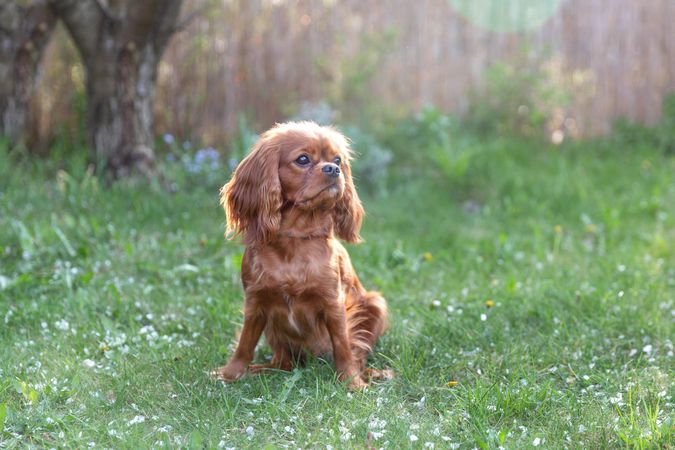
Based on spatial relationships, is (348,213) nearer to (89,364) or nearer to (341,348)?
(341,348)

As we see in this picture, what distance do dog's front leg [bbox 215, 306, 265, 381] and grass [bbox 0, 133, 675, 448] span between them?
0.10m

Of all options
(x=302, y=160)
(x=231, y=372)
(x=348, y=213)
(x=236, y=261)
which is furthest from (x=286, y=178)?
(x=236, y=261)

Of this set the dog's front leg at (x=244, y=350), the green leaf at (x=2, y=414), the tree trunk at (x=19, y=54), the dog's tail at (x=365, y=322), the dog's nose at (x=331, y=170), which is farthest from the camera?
the tree trunk at (x=19, y=54)

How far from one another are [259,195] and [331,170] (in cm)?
34

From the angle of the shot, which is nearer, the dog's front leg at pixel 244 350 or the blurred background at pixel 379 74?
the dog's front leg at pixel 244 350

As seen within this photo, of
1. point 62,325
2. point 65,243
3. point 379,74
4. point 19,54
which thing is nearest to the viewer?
point 62,325

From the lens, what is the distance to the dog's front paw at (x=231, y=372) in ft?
11.7

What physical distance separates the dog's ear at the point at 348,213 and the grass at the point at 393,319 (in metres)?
0.58

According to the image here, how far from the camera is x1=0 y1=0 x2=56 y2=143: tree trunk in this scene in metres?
6.74

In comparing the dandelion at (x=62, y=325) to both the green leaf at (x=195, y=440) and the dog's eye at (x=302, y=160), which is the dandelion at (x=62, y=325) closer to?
the green leaf at (x=195, y=440)

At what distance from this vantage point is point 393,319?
4242 mm

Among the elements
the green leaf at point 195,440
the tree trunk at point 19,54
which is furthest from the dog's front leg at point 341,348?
the tree trunk at point 19,54

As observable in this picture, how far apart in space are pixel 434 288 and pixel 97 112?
3490 millimetres

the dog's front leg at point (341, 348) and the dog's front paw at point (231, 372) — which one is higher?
the dog's front leg at point (341, 348)
